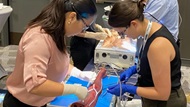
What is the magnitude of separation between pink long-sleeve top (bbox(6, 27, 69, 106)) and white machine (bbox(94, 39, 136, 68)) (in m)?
0.95

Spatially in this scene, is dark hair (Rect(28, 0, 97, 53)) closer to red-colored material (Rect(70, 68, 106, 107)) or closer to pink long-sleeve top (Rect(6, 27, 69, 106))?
pink long-sleeve top (Rect(6, 27, 69, 106))

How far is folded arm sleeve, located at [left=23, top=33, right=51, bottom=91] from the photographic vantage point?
1116 mm

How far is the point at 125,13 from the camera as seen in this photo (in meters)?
1.35

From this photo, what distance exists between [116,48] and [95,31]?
39cm

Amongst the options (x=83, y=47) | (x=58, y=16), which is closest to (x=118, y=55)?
(x=83, y=47)

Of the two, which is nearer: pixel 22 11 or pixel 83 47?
pixel 83 47

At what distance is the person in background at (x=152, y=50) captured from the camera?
1.31 meters

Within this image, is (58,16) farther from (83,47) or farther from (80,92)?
(83,47)

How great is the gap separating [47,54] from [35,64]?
0.07 meters

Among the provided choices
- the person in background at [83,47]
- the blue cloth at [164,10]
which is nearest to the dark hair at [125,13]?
the blue cloth at [164,10]

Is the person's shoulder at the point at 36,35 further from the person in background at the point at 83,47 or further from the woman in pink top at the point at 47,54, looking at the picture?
the person in background at the point at 83,47

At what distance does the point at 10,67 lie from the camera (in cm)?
360

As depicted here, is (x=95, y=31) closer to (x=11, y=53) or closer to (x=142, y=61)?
(x=142, y=61)

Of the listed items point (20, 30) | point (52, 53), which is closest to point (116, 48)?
point (52, 53)
